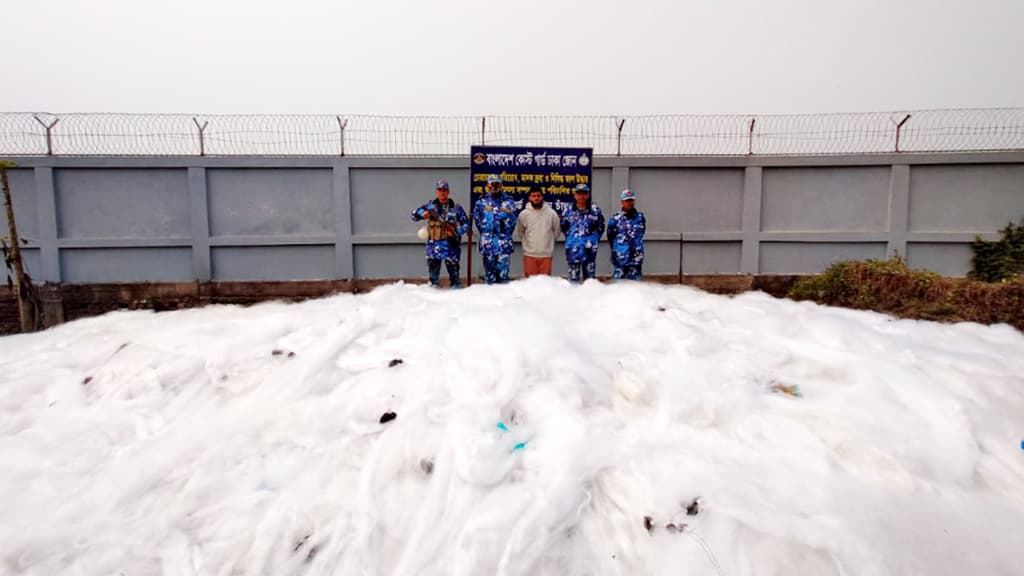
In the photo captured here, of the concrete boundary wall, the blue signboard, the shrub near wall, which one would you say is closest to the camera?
the shrub near wall

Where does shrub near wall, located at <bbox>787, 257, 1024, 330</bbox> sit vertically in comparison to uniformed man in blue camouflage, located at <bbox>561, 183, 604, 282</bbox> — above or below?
below

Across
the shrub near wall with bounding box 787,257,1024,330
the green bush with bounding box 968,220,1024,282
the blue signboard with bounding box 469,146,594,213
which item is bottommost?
the shrub near wall with bounding box 787,257,1024,330

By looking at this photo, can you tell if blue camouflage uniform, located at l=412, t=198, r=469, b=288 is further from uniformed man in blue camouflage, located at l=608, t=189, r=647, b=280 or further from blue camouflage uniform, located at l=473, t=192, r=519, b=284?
uniformed man in blue camouflage, located at l=608, t=189, r=647, b=280

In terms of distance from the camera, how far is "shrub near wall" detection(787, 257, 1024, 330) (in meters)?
5.25

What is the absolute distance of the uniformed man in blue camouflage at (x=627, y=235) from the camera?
6.39 metres

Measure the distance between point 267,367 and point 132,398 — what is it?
487 mm

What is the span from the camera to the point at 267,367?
206 centimetres

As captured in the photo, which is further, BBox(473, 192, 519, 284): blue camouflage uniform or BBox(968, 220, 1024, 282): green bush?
BBox(968, 220, 1024, 282): green bush

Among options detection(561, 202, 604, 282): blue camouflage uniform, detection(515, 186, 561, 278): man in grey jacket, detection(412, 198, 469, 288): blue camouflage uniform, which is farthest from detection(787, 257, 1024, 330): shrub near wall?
detection(412, 198, 469, 288): blue camouflage uniform

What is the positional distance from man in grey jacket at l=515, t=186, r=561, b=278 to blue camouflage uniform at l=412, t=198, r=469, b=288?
748 mm

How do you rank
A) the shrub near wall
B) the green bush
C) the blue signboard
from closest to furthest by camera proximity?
the shrub near wall, the blue signboard, the green bush

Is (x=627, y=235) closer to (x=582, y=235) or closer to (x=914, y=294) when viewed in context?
(x=582, y=235)

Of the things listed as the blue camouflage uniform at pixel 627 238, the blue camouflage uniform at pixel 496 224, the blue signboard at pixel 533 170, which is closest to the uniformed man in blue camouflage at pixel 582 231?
the blue camouflage uniform at pixel 627 238

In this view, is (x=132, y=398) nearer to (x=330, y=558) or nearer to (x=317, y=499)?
(x=317, y=499)
